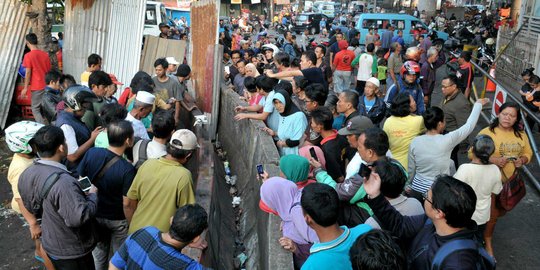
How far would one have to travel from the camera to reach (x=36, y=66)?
8211 millimetres

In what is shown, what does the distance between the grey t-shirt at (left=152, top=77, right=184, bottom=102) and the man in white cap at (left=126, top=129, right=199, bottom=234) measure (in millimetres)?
3339

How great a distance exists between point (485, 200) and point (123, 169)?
330 centimetres

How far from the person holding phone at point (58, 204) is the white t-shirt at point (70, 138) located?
2.94ft

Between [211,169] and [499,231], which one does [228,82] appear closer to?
[211,169]

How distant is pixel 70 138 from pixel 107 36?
243 inches

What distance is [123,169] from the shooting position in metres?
3.74

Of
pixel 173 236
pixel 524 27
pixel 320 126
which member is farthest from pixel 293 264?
pixel 524 27

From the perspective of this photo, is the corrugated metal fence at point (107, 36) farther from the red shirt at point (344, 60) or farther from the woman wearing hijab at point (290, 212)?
the woman wearing hijab at point (290, 212)

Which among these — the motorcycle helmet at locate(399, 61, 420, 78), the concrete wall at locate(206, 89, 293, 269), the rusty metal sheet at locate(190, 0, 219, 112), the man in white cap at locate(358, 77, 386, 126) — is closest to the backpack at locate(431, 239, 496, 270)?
the concrete wall at locate(206, 89, 293, 269)

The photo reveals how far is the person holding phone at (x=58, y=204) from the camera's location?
10.7ft

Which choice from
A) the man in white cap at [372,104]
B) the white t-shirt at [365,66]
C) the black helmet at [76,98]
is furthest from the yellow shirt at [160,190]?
the white t-shirt at [365,66]

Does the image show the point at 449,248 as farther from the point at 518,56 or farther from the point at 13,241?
the point at 518,56

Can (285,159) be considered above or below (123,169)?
above

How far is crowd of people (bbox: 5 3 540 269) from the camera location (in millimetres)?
2551
